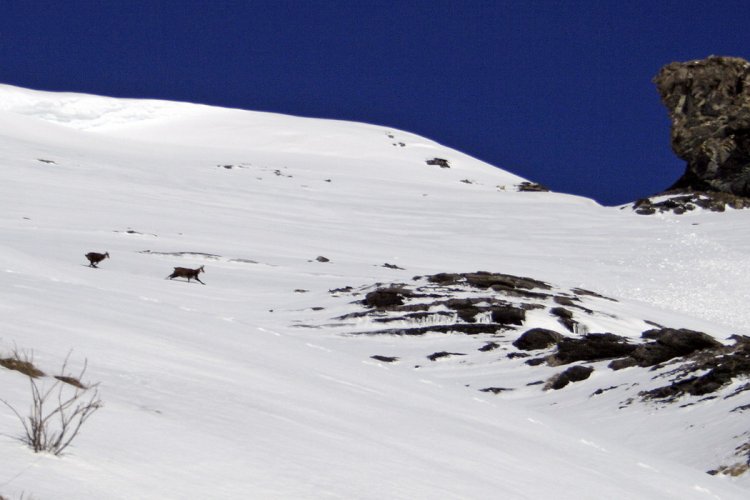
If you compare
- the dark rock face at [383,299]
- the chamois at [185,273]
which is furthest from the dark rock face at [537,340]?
the chamois at [185,273]

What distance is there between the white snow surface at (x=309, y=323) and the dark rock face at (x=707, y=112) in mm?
7193

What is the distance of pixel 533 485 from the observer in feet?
20.3

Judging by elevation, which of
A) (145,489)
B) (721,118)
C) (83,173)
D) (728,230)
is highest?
(721,118)

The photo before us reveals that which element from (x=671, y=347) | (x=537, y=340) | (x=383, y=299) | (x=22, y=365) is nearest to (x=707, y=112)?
(x=383, y=299)

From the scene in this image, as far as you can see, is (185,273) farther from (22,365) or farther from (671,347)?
(22,365)

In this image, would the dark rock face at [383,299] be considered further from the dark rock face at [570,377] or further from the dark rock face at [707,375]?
the dark rock face at [707,375]

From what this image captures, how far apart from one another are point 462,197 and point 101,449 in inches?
1925

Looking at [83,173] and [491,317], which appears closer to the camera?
[491,317]

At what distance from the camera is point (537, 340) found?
1767 centimetres

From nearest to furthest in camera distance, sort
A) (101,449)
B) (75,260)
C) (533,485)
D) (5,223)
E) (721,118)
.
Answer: (101,449) → (533,485) → (75,260) → (5,223) → (721,118)

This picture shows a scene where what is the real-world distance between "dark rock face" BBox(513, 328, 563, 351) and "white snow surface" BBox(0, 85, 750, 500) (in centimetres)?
82

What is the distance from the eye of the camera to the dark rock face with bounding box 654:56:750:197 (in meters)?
57.9

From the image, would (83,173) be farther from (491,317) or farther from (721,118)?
(721,118)

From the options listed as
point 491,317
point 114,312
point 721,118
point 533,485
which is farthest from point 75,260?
point 721,118
